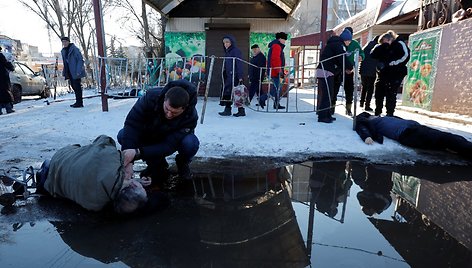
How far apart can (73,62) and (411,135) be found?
6974mm

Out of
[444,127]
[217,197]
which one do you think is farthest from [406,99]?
[217,197]

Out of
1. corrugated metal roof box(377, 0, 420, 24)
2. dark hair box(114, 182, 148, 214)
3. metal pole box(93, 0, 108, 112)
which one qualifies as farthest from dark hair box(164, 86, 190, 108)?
corrugated metal roof box(377, 0, 420, 24)

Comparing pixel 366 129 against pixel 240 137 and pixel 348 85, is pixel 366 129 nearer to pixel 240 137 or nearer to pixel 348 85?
pixel 240 137

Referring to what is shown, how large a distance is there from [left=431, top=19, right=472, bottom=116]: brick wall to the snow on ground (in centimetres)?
91

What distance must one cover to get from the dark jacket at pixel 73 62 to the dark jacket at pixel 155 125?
5388 mm

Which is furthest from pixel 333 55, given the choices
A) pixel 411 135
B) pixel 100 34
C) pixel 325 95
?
pixel 100 34

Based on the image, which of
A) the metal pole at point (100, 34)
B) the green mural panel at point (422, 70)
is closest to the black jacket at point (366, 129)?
the green mural panel at point (422, 70)

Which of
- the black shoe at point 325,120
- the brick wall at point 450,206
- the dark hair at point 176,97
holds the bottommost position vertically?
the brick wall at point 450,206

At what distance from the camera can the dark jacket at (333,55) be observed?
5496 millimetres

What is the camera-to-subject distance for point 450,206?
104 inches

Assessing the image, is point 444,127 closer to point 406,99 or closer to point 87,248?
point 406,99

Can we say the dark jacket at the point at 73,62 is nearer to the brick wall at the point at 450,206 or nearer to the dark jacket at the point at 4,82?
the dark jacket at the point at 4,82

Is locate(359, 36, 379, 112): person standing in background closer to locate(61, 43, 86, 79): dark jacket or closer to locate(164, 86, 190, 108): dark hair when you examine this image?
locate(164, 86, 190, 108): dark hair

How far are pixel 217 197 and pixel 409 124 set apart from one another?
291 cm
